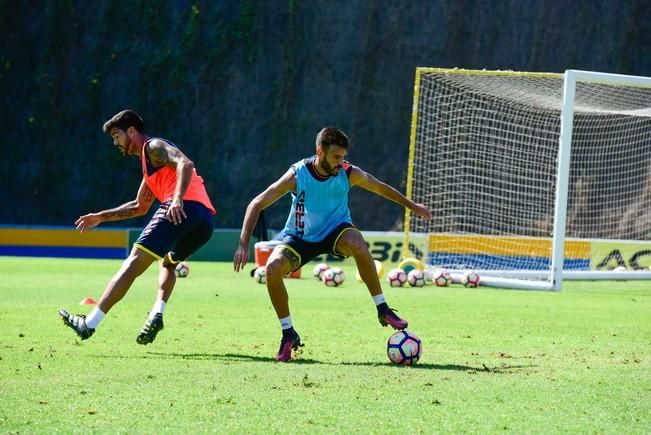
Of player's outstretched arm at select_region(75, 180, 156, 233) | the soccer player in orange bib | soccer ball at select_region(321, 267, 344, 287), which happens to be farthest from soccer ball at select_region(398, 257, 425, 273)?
the soccer player in orange bib

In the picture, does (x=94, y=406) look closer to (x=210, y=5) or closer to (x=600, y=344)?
(x=600, y=344)

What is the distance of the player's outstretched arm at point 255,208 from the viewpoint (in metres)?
8.16

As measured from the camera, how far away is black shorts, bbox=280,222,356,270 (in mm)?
8508

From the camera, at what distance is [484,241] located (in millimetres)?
23812

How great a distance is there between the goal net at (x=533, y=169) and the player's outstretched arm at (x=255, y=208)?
960 cm

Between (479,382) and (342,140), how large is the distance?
2.20m

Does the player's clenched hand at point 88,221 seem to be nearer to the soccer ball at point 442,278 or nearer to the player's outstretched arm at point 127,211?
the player's outstretched arm at point 127,211

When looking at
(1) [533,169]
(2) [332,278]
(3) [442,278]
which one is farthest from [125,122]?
(1) [533,169]

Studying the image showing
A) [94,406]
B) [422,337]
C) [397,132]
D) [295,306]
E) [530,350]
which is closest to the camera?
[94,406]

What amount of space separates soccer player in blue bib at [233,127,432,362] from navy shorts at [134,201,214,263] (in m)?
0.71

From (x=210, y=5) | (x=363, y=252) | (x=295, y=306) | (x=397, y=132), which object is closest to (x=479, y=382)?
(x=363, y=252)

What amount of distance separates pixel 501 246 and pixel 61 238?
42.2 feet

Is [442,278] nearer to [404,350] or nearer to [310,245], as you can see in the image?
[310,245]

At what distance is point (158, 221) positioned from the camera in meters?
8.83
